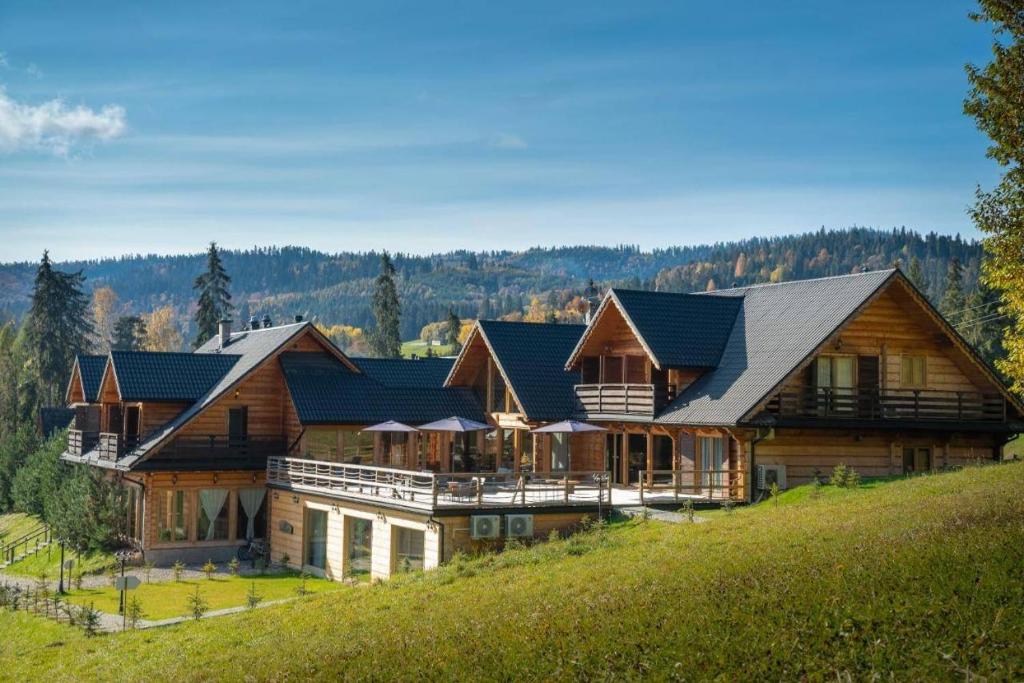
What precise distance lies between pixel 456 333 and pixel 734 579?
89.2m

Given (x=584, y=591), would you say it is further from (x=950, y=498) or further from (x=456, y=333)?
(x=456, y=333)

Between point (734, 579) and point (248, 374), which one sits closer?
point (734, 579)

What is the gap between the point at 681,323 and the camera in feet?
111

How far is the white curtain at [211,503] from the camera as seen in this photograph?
121ft

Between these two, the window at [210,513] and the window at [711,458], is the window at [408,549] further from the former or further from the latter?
the window at [210,513]

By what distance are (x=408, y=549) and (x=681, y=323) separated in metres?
10.4

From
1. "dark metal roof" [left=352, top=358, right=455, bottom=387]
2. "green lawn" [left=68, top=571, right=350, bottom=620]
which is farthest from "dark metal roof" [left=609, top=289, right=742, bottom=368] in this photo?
"green lawn" [left=68, top=571, right=350, bottom=620]

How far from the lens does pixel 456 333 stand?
10562cm

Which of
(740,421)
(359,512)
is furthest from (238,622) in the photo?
(740,421)

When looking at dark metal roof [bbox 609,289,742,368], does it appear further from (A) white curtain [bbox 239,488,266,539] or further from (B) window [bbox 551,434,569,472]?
(A) white curtain [bbox 239,488,266,539]

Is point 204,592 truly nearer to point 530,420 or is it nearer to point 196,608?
point 196,608

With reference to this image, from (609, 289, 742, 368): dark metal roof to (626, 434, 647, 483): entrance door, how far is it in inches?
115

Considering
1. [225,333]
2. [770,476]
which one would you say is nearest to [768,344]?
A: [770,476]

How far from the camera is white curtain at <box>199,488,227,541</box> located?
121 ft
